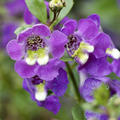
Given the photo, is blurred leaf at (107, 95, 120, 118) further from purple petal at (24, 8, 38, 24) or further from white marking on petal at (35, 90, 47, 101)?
purple petal at (24, 8, 38, 24)

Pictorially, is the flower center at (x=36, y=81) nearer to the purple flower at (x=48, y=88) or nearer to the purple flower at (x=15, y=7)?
the purple flower at (x=48, y=88)

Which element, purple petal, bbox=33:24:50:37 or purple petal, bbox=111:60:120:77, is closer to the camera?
purple petal, bbox=33:24:50:37

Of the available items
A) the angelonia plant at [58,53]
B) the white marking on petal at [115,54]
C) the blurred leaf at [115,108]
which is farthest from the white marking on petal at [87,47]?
the blurred leaf at [115,108]

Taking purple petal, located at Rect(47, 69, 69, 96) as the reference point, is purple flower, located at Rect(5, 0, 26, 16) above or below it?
below

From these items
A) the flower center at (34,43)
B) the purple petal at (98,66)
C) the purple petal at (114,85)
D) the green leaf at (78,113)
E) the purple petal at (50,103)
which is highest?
the flower center at (34,43)

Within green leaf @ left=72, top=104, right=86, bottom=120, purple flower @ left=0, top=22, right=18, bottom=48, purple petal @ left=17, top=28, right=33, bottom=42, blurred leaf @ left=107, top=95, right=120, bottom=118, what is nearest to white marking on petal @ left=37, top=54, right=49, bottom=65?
purple petal @ left=17, top=28, right=33, bottom=42
